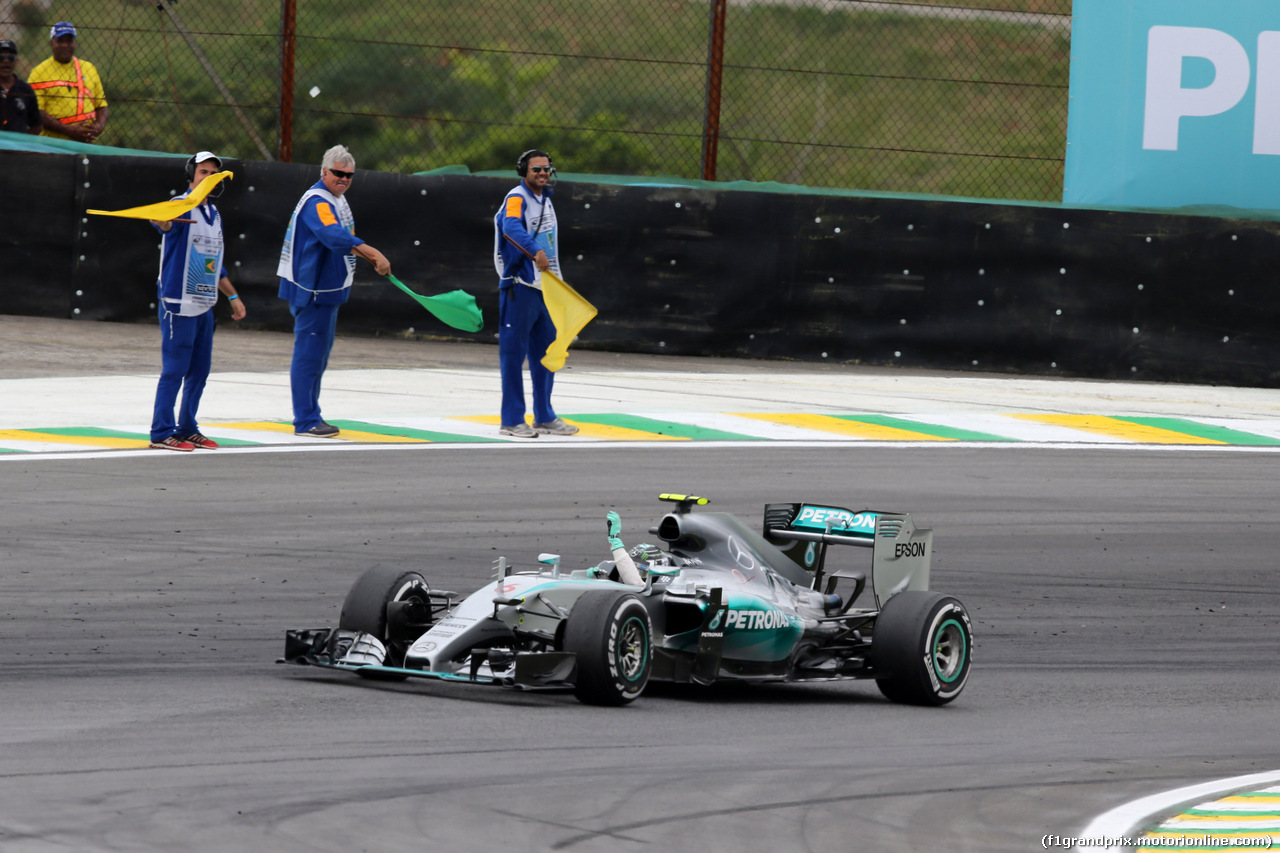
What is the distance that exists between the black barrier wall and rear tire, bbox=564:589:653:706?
9.64 meters

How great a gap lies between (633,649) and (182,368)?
5.54 m

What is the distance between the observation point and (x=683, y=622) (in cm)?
682

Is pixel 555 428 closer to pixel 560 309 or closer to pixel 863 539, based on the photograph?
pixel 560 309

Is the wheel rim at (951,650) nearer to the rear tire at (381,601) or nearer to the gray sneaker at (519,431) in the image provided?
the rear tire at (381,601)

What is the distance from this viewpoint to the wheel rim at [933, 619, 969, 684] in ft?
23.5

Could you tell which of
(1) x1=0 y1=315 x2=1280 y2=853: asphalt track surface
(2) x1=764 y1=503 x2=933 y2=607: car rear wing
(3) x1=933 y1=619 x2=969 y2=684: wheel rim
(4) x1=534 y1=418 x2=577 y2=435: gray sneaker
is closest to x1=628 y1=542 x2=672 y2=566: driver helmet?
(1) x1=0 y1=315 x2=1280 y2=853: asphalt track surface

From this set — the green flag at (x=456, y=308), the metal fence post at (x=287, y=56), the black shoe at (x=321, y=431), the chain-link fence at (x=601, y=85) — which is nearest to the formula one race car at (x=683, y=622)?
the green flag at (x=456, y=308)

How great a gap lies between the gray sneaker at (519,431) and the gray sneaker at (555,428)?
0.07m

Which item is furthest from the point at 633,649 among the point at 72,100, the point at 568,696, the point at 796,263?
the point at 72,100

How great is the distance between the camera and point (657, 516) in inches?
391

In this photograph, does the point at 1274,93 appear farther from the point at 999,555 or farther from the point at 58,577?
the point at 58,577

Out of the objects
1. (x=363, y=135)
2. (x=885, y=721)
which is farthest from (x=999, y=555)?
(x=363, y=135)

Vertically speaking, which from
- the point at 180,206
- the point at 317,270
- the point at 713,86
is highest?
the point at 713,86

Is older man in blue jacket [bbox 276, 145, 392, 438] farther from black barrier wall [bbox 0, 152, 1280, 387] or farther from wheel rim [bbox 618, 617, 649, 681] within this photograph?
wheel rim [bbox 618, 617, 649, 681]
